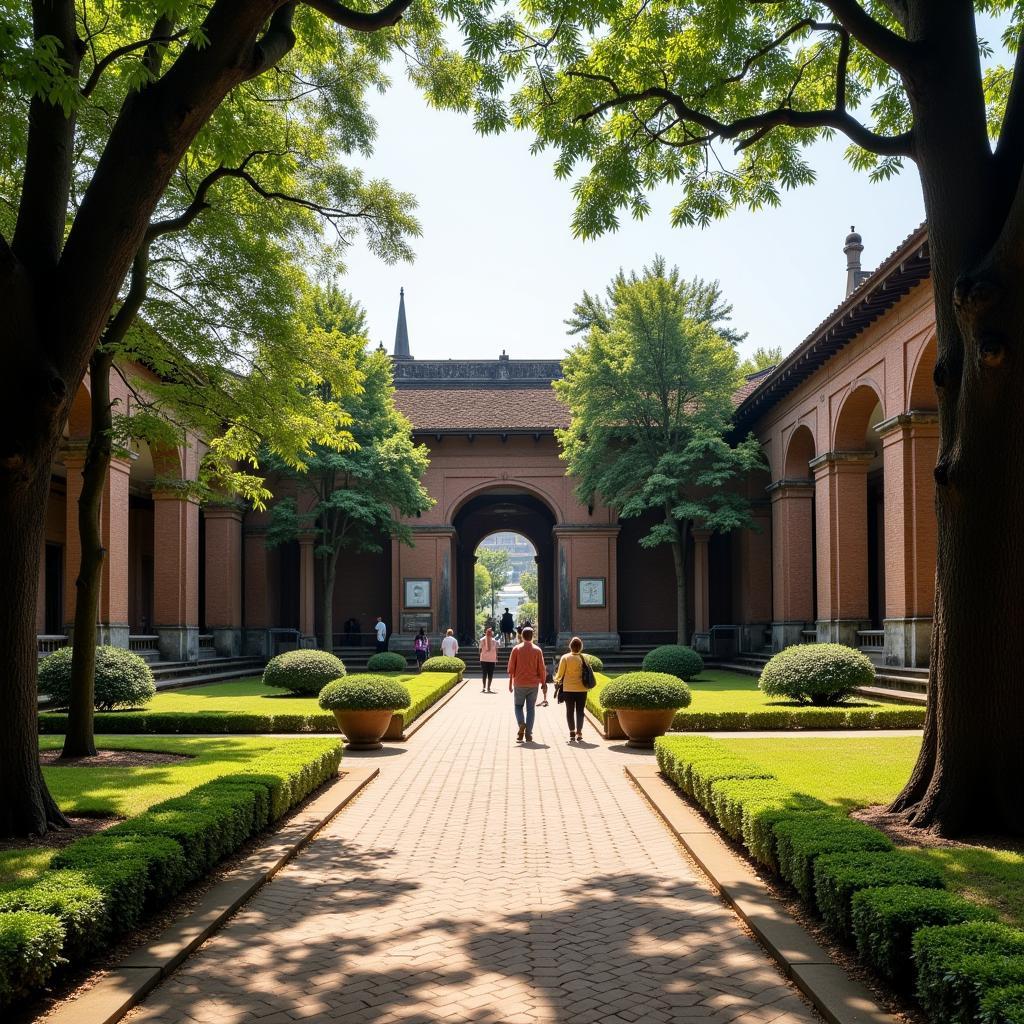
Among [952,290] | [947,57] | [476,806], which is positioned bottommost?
[476,806]

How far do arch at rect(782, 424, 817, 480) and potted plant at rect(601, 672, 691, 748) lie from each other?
1670 cm

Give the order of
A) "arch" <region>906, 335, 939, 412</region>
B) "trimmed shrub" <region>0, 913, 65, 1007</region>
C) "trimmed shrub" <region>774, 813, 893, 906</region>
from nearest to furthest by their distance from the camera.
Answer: "trimmed shrub" <region>0, 913, 65, 1007</region>
"trimmed shrub" <region>774, 813, 893, 906</region>
"arch" <region>906, 335, 939, 412</region>

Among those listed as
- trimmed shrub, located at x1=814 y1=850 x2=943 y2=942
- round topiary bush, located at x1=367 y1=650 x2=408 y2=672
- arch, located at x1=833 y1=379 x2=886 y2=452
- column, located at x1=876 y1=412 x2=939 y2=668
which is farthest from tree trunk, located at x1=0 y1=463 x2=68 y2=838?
round topiary bush, located at x1=367 y1=650 x2=408 y2=672

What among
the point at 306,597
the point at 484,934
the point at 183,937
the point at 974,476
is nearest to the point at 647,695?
the point at 974,476

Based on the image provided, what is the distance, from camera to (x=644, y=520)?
128 ft

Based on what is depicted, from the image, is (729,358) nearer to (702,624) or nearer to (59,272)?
(702,624)

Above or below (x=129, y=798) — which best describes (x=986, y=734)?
above

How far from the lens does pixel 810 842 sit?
6.22 metres

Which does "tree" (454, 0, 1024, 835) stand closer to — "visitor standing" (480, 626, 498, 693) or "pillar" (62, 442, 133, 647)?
"pillar" (62, 442, 133, 647)

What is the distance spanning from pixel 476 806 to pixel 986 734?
4858 mm

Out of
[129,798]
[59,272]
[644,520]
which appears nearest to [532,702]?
[129,798]

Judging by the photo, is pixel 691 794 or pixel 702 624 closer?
pixel 691 794

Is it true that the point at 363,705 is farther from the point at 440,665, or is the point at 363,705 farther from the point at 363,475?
the point at 363,475

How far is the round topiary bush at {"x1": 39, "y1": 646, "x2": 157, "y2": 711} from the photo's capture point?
1695 centimetres
